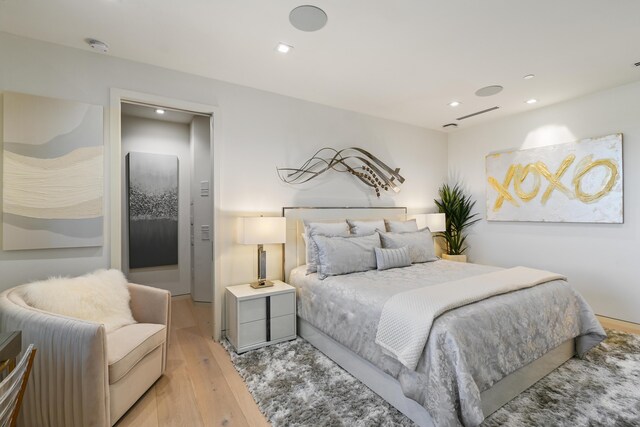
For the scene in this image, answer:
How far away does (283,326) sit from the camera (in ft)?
9.51

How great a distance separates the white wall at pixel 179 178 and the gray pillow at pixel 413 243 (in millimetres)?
2962

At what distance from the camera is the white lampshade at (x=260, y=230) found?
2.82 metres

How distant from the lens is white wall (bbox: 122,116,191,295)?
13.3 feet

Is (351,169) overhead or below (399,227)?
overhead

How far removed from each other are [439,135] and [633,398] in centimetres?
399

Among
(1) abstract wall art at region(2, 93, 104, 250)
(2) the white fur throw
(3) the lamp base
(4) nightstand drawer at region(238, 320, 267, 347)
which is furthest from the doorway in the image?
(2) the white fur throw

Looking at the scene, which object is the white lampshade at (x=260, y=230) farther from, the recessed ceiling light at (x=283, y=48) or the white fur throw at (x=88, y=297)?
the recessed ceiling light at (x=283, y=48)

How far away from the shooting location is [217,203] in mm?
→ 3018

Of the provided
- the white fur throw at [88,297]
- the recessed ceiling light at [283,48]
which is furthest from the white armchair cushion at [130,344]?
the recessed ceiling light at [283,48]

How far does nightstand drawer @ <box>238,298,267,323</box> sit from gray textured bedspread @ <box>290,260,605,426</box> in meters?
0.38

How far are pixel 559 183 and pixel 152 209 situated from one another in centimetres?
540

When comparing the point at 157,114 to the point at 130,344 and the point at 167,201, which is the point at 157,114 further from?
the point at 130,344

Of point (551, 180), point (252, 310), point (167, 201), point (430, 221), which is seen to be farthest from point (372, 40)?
point (167, 201)

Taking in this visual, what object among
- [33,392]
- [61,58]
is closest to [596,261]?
[33,392]
